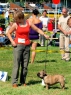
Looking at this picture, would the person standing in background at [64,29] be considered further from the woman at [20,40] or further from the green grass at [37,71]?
the woman at [20,40]

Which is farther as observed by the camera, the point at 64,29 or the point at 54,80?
the point at 64,29

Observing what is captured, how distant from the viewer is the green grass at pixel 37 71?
25.4 ft

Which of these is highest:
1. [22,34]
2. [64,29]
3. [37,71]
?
[22,34]

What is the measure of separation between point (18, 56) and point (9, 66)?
3.26 metres

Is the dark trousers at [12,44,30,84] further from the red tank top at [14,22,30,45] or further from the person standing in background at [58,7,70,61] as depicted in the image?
the person standing in background at [58,7,70,61]

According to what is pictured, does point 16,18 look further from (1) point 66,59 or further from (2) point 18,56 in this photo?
(1) point 66,59

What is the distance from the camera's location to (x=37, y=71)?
33.8 feet

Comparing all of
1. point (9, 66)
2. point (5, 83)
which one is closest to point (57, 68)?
point (9, 66)

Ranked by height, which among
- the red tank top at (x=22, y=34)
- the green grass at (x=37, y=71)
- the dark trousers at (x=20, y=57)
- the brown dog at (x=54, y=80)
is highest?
the red tank top at (x=22, y=34)

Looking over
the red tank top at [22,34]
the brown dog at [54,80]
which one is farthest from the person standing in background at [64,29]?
→ the brown dog at [54,80]

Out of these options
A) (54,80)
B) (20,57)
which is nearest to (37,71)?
(20,57)

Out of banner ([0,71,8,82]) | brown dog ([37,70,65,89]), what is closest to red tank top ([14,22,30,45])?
brown dog ([37,70,65,89])

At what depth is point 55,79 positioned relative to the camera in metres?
7.86

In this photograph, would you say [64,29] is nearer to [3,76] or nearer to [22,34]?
[3,76]
